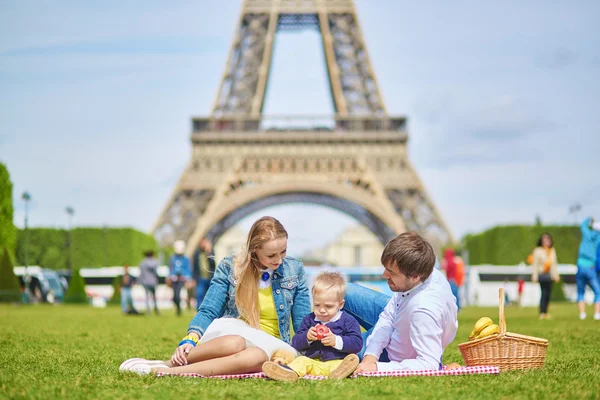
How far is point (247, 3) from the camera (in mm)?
39219

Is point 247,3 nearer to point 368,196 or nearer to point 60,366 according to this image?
point 368,196

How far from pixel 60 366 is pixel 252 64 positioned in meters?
33.9

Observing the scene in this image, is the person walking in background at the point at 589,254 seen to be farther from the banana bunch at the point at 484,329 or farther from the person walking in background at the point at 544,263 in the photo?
the banana bunch at the point at 484,329

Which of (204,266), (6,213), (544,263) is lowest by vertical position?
(204,266)

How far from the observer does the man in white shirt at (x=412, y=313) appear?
454 centimetres

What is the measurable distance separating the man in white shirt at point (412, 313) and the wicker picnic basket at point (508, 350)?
41 cm

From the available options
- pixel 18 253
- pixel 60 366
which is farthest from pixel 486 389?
pixel 18 253

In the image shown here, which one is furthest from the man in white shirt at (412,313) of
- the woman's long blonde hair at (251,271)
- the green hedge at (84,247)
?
the green hedge at (84,247)

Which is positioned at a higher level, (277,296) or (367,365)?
(277,296)

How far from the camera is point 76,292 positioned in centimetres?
2702

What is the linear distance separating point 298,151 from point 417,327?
106 ft

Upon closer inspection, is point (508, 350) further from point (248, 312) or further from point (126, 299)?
point (126, 299)

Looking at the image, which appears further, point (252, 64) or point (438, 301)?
point (252, 64)

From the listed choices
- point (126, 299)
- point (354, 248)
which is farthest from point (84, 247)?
point (354, 248)
